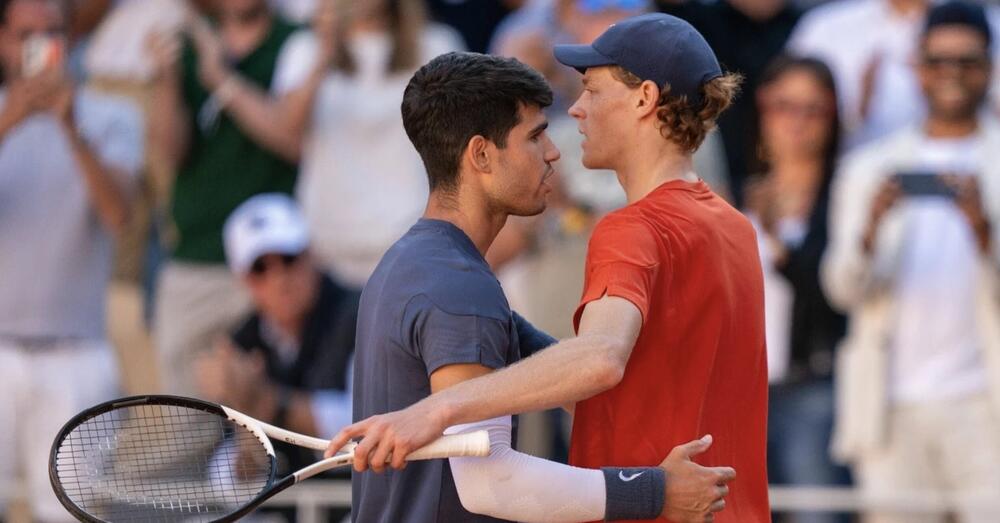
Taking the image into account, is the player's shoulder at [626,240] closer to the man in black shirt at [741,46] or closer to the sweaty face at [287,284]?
the sweaty face at [287,284]

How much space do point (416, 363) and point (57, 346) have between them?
4.14 metres

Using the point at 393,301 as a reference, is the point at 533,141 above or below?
above

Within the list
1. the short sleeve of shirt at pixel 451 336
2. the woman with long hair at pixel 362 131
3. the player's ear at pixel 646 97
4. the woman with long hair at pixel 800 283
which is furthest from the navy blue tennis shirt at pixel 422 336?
the woman with long hair at pixel 362 131

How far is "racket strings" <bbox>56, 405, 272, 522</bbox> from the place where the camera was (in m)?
3.52

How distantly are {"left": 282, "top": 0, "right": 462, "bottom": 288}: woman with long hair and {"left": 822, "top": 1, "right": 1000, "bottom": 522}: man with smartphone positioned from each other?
6.21ft

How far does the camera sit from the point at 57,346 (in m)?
7.13

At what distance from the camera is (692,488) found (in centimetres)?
328

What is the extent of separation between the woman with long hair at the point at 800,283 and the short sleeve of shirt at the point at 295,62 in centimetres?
202

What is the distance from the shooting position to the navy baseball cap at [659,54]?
11.4 feet

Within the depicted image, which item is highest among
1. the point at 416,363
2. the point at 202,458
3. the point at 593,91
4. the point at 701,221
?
the point at 593,91

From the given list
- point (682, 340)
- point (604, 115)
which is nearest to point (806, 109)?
point (604, 115)

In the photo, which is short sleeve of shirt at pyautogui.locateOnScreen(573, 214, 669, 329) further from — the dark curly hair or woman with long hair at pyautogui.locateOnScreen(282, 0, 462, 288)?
woman with long hair at pyautogui.locateOnScreen(282, 0, 462, 288)

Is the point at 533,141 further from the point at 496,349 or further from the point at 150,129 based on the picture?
the point at 150,129

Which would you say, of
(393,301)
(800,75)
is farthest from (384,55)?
(393,301)
